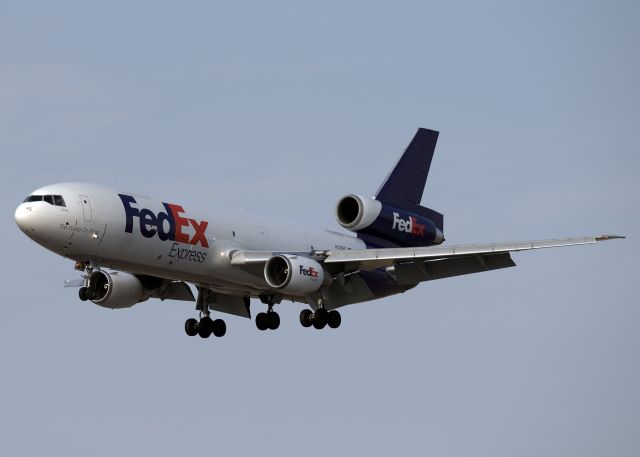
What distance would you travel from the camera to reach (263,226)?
193ft

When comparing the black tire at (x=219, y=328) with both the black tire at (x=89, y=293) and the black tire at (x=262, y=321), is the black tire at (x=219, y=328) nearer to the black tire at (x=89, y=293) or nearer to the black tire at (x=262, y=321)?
the black tire at (x=262, y=321)

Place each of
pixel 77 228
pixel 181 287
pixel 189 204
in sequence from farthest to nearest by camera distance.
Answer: pixel 181 287, pixel 189 204, pixel 77 228

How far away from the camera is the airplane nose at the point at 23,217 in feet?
173

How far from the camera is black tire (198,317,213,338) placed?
61094 millimetres

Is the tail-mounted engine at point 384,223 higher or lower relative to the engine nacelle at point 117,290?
higher

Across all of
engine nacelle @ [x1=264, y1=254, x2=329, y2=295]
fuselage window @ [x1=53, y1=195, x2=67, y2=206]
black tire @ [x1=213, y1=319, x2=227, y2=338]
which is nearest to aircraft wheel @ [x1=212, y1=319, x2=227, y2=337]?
black tire @ [x1=213, y1=319, x2=227, y2=338]

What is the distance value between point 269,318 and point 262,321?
1.00 ft

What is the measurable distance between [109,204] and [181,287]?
7.74 m

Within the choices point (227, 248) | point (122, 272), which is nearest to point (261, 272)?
point (227, 248)

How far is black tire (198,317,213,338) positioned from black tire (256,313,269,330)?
1968mm

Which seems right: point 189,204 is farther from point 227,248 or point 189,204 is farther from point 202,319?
point 202,319

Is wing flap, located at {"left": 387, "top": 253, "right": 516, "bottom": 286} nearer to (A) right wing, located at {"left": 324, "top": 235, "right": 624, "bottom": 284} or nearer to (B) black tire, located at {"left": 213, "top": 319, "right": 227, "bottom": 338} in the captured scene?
(A) right wing, located at {"left": 324, "top": 235, "right": 624, "bottom": 284}

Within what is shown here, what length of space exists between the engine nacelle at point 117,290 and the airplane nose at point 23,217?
523cm

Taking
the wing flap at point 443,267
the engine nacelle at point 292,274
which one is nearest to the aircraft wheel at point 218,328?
the engine nacelle at point 292,274
